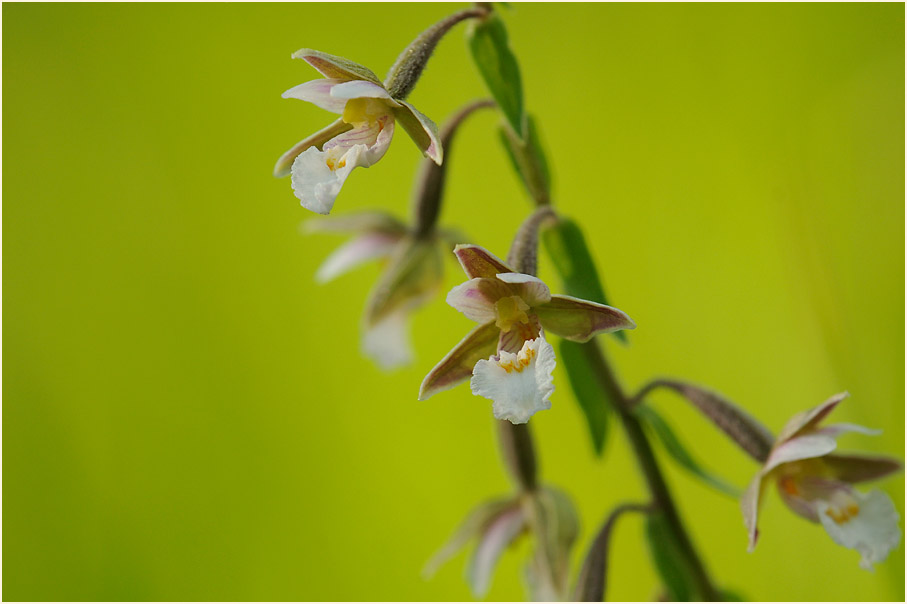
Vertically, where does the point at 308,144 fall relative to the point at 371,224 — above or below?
above

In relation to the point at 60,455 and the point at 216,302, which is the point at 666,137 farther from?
the point at 60,455

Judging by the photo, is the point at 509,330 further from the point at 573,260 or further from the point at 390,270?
the point at 390,270

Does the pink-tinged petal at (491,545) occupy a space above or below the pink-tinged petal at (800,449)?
below

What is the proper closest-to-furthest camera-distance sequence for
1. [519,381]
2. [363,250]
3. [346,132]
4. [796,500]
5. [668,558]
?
1. [519,381]
2. [346,132]
3. [796,500]
4. [668,558]
5. [363,250]

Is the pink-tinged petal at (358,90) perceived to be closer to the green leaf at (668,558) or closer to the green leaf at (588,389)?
the green leaf at (588,389)

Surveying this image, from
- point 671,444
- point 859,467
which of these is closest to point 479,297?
point 671,444

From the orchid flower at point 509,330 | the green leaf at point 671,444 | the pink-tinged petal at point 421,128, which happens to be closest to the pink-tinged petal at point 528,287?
the orchid flower at point 509,330

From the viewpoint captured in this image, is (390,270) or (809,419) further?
(390,270)

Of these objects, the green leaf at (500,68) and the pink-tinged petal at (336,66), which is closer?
the pink-tinged petal at (336,66)
